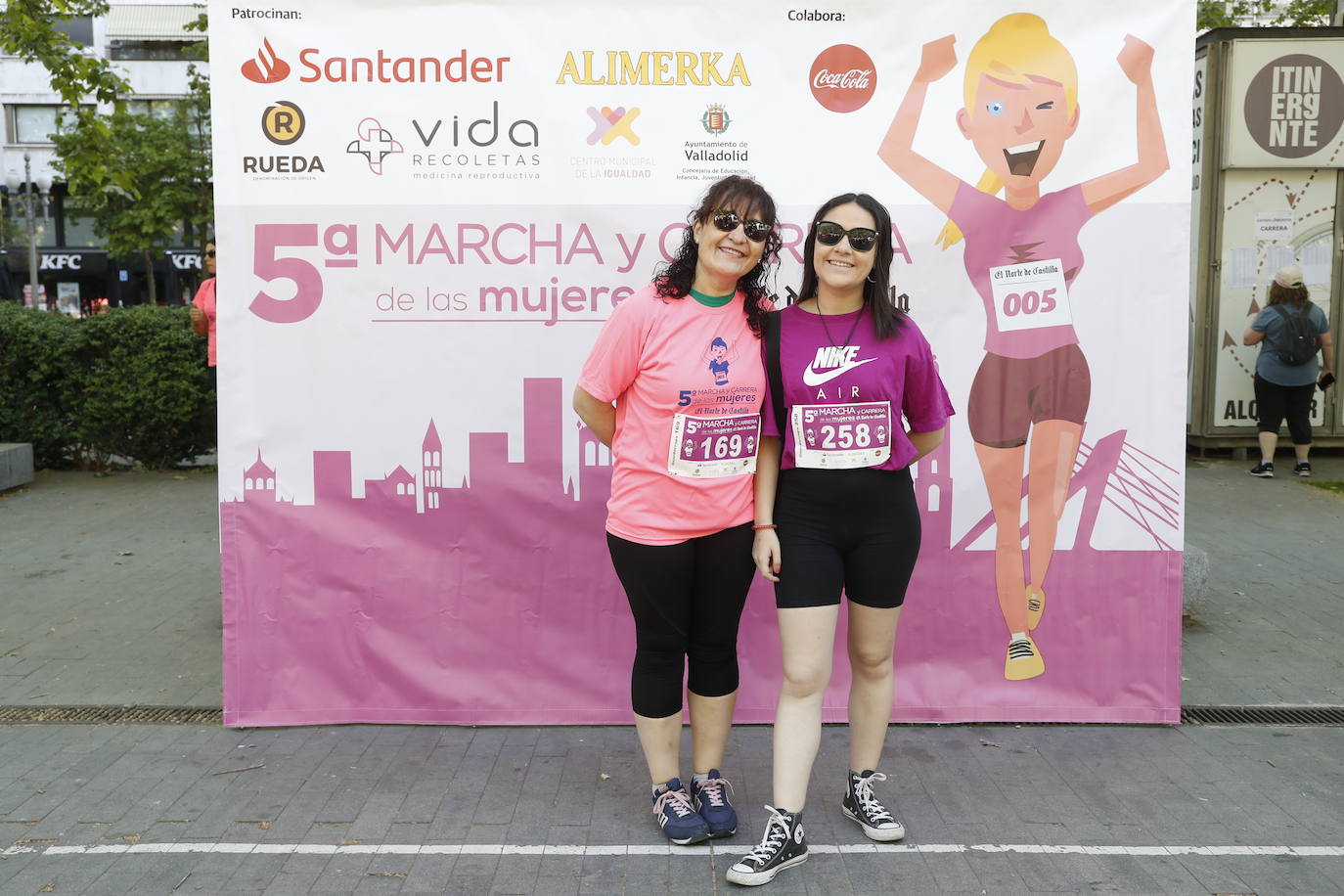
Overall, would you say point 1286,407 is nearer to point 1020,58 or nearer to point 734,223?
point 1020,58

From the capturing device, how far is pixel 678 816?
3729mm

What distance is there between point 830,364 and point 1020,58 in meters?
1.76

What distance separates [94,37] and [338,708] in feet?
148

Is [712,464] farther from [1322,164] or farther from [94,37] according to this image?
[94,37]

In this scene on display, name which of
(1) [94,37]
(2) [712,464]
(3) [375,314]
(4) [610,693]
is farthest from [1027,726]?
(1) [94,37]

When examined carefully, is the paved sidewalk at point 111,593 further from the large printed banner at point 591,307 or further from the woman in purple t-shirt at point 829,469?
the woman in purple t-shirt at point 829,469

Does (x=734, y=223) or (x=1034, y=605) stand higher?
(x=734, y=223)

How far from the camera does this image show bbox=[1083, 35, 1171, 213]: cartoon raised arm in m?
4.48

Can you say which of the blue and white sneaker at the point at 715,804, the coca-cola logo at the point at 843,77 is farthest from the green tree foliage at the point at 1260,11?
the blue and white sneaker at the point at 715,804

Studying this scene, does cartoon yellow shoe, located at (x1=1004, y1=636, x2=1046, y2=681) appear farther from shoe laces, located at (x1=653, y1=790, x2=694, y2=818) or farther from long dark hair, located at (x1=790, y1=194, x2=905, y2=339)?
long dark hair, located at (x1=790, y1=194, x2=905, y2=339)

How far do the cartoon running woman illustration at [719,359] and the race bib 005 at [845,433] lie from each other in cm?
23

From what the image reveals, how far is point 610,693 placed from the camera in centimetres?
474

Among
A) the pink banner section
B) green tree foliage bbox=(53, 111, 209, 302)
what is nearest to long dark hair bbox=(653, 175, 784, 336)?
the pink banner section

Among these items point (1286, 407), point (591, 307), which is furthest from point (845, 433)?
point (1286, 407)
